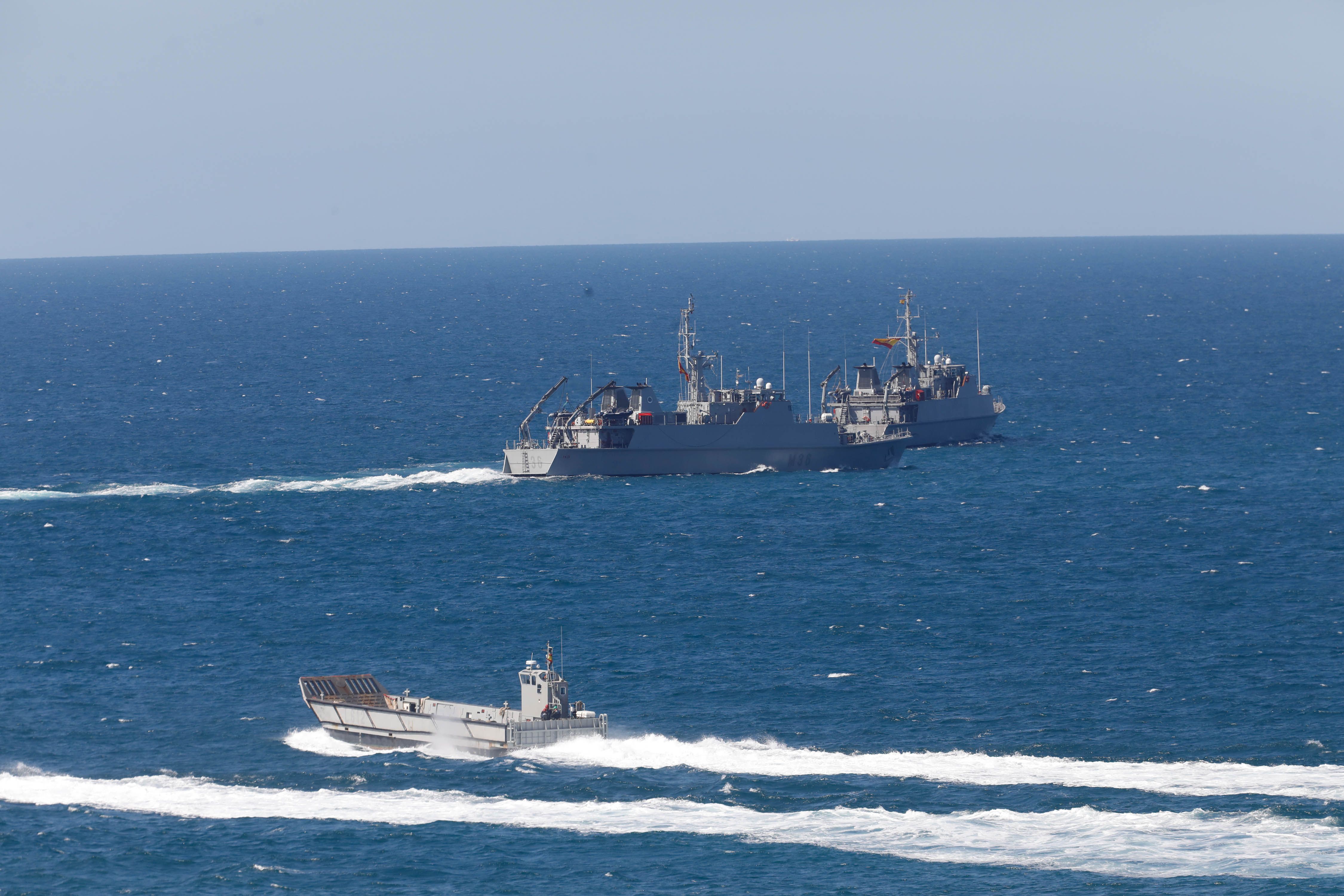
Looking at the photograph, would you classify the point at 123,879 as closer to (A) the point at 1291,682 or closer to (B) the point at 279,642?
(B) the point at 279,642

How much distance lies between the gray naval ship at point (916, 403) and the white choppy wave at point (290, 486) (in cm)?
3059

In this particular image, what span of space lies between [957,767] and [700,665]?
17113 millimetres

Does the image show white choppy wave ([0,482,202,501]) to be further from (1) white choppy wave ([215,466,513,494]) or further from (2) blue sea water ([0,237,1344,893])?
(1) white choppy wave ([215,466,513,494])

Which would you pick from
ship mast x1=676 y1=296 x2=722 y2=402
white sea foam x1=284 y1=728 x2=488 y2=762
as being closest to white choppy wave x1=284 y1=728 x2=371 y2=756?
white sea foam x1=284 y1=728 x2=488 y2=762

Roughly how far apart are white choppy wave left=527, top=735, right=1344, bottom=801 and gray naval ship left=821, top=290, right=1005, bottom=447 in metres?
74.3

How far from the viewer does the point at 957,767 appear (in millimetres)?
62188

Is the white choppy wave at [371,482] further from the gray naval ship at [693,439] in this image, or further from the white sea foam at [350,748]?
the white sea foam at [350,748]

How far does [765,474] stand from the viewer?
423 feet

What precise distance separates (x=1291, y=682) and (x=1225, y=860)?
20.6 metres

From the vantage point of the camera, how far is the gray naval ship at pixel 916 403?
461ft

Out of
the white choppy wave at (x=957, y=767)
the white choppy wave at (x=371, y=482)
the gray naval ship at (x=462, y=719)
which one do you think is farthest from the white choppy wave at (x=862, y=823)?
the white choppy wave at (x=371, y=482)

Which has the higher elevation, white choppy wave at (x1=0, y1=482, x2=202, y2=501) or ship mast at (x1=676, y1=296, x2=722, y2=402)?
ship mast at (x1=676, y1=296, x2=722, y2=402)

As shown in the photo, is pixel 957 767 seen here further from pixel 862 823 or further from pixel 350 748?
pixel 350 748

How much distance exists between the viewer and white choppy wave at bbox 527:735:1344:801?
2339 inches
